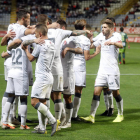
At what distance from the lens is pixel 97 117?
7.06 meters

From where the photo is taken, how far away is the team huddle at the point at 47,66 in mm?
5273

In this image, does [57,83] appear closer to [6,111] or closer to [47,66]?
[47,66]

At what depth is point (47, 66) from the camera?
5.30 metres

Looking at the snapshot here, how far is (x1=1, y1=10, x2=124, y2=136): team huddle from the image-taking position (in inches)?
208

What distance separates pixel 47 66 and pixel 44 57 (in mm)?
162

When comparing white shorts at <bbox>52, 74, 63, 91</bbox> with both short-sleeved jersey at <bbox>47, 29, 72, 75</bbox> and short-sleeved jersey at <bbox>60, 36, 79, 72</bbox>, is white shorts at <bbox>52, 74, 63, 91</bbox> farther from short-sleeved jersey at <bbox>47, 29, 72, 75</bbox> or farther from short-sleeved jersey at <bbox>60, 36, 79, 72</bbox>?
short-sleeved jersey at <bbox>60, 36, 79, 72</bbox>

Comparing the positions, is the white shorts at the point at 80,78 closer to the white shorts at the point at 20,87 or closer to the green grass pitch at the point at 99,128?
the green grass pitch at the point at 99,128

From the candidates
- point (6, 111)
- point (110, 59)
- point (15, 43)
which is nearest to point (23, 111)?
point (6, 111)

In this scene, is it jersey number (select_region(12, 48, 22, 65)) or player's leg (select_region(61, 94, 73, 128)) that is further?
player's leg (select_region(61, 94, 73, 128))

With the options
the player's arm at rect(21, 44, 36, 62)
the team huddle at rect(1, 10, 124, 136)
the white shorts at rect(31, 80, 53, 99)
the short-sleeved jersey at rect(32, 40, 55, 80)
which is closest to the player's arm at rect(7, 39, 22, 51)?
the team huddle at rect(1, 10, 124, 136)

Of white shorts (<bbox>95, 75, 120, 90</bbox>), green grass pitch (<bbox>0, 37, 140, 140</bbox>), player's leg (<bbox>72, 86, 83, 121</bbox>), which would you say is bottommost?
green grass pitch (<bbox>0, 37, 140, 140</bbox>)

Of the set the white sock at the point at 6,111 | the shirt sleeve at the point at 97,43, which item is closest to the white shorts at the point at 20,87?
the white sock at the point at 6,111

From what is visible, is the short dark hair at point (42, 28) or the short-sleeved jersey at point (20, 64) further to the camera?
the short-sleeved jersey at point (20, 64)

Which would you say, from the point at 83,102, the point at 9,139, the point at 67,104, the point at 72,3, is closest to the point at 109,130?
the point at 67,104
